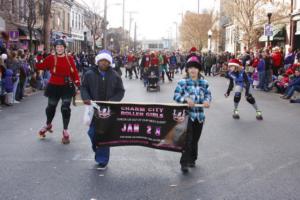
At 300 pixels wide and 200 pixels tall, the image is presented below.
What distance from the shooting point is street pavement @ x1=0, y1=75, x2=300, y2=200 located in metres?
5.80

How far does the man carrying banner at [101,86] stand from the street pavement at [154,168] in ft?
0.83

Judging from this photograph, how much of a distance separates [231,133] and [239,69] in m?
2.78

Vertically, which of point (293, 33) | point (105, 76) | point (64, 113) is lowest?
point (64, 113)

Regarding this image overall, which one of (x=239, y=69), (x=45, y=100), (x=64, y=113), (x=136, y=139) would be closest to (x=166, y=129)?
(x=136, y=139)

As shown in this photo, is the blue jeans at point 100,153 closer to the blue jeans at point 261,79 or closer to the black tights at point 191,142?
the black tights at point 191,142

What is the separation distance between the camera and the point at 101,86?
7.06 meters

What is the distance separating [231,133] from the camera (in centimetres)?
1014

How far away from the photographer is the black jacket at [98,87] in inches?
277

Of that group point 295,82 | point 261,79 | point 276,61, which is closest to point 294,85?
point 295,82

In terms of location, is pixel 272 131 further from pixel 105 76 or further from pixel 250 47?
pixel 250 47

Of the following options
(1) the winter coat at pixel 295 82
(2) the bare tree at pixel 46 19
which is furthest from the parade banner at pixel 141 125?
(2) the bare tree at pixel 46 19

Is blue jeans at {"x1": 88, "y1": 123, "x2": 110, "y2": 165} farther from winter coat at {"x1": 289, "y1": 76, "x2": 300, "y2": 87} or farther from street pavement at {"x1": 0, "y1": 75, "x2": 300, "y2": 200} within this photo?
winter coat at {"x1": 289, "y1": 76, "x2": 300, "y2": 87}

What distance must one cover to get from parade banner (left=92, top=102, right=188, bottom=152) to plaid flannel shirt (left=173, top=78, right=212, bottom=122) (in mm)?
Result: 189

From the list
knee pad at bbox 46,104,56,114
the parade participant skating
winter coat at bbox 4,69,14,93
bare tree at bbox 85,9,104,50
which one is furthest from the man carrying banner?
bare tree at bbox 85,9,104,50
